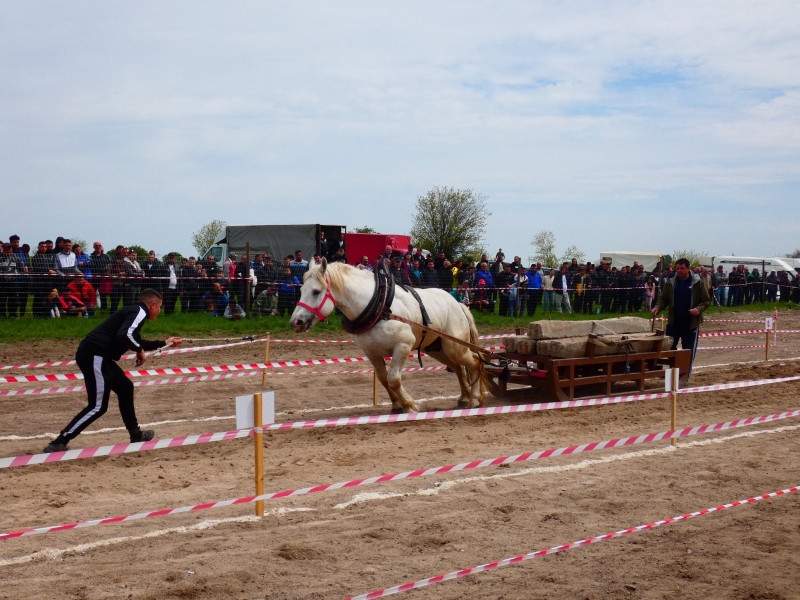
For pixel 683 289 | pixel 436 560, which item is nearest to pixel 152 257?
pixel 683 289

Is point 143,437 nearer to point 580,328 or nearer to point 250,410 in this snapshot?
point 250,410

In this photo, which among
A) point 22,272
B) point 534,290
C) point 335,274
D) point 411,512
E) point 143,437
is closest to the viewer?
point 411,512

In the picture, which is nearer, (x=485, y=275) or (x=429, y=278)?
(x=429, y=278)

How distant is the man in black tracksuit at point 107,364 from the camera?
7652 millimetres

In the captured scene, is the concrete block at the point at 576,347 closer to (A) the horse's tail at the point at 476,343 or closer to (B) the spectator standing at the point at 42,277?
(A) the horse's tail at the point at 476,343

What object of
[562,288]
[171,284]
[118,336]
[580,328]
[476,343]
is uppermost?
[171,284]

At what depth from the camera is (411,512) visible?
5.96m

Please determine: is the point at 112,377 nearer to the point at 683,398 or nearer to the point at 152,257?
the point at 683,398

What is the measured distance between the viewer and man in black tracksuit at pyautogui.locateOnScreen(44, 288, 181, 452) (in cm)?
765

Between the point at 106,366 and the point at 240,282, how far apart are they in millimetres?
10464

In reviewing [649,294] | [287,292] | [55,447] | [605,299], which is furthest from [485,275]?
[55,447]

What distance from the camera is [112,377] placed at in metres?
7.80

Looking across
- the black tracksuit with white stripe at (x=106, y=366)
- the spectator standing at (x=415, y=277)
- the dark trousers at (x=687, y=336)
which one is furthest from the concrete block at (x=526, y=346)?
the spectator standing at (x=415, y=277)

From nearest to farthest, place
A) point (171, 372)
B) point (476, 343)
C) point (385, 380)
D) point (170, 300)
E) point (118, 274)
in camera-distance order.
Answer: point (385, 380) < point (171, 372) < point (476, 343) < point (118, 274) < point (170, 300)
